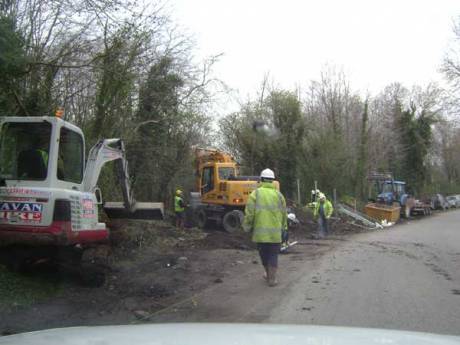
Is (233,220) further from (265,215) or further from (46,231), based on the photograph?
(46,231)

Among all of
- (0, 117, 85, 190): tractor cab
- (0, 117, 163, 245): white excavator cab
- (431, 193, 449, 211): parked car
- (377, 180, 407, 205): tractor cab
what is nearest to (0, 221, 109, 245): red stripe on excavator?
(0, 117, 163, 245): white excavator cab

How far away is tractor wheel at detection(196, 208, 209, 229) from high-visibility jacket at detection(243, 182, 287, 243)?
1294cm

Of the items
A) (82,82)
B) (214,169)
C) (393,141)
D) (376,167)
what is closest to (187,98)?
(214,169)

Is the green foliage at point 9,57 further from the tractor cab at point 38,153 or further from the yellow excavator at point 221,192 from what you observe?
the yellow excavator at point 221,192

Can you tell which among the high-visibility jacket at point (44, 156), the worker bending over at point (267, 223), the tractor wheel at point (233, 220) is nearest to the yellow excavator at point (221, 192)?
the tractor wheel at point (233, 220)

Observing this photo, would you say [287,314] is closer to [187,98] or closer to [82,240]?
[82,240]

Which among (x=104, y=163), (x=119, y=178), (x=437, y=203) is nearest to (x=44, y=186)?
(x=104, y=163)

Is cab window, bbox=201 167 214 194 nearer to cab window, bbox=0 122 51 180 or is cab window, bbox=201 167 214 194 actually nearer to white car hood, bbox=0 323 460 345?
cab window, bbox=0 122 51 180

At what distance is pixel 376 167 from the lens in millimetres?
50125

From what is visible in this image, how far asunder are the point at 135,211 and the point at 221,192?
34.6 ft

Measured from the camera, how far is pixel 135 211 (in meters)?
11.6

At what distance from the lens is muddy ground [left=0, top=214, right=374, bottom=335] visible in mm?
7062

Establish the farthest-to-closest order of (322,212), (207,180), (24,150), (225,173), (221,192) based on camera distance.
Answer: (207,180), (225,173), (221,192), (322,212), (24,150)

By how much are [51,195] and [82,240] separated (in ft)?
3.03
